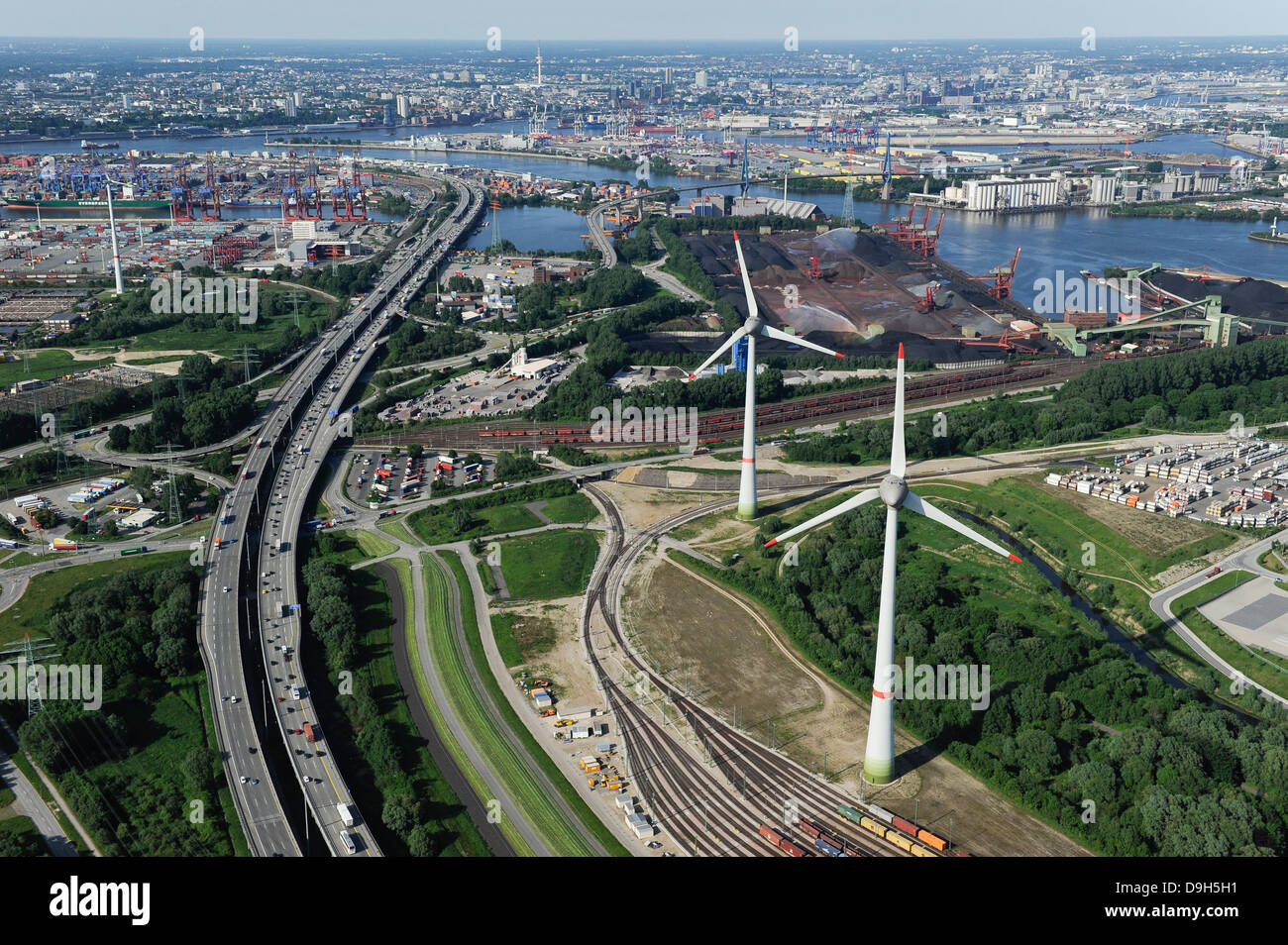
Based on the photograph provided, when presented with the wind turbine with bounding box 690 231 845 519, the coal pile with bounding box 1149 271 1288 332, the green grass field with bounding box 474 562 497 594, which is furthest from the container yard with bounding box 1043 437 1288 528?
the coal pile with bounding box 1149 271 1288 332

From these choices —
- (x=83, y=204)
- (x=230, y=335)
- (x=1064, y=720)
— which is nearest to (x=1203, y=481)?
(x=1064, y=720)

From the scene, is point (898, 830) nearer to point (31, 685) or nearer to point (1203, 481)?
point (31, 685)

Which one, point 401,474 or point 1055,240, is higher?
point 1055,240

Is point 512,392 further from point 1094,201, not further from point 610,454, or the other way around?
point 1094,201

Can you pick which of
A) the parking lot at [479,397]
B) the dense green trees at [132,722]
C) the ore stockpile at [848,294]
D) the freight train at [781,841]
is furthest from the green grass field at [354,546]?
the ore stockpile at [848,294]

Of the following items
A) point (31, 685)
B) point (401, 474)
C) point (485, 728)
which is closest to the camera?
point (485, 728)

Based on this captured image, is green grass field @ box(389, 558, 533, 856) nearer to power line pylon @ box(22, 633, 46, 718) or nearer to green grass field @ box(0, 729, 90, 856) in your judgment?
green grass field @ box(0, 729, 90, 856)
